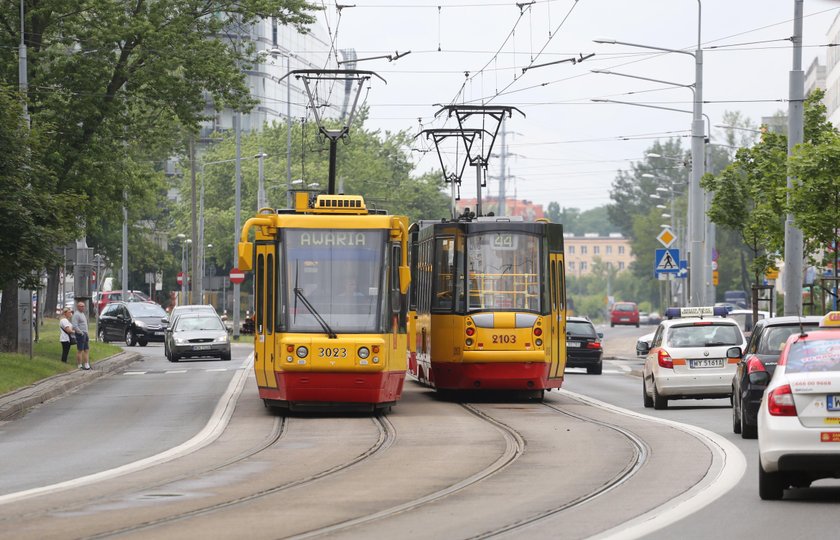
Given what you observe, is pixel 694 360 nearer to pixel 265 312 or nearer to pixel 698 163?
pixel 265 312

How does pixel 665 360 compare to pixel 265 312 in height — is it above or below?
below

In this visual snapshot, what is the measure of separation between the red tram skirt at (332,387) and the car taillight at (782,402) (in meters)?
10.9

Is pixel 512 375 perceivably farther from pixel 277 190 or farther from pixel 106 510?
pixel 277 190

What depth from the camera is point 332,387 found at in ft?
76.6

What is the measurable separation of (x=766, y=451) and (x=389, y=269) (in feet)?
37.8

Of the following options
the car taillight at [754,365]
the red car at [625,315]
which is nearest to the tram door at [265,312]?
the car taillight at [754,365]

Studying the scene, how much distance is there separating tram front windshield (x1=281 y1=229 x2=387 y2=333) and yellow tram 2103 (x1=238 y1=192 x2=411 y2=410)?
0.01 meters

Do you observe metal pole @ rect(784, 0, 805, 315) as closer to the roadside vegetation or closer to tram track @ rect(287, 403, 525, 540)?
tram track @ rect(287, 403, 525, 540)

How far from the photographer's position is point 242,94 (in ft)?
132

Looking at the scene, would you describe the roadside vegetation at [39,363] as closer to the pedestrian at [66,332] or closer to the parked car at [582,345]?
the pedestrian at [66,332]

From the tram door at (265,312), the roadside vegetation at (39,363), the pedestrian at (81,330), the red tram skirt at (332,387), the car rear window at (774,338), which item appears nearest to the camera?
the car rear window at (774,338)

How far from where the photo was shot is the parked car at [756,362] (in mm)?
19234

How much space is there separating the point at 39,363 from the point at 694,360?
17.3m

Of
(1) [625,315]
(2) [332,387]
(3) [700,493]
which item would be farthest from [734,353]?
(1) [625,315]
